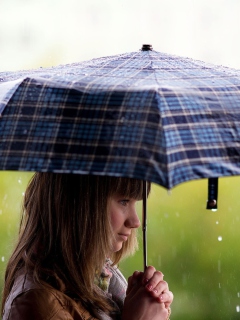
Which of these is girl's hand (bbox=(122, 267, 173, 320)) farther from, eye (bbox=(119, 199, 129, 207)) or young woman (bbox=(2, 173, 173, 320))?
eye (bbox=(119, 199, 129, 207))

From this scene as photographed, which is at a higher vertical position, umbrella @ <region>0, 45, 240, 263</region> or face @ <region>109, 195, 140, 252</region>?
umbrella @ <region>0, 45, 240, 263</region>

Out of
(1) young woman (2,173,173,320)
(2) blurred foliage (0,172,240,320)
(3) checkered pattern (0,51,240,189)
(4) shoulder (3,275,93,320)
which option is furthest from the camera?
(2) blurred foliage (0,172,240,320)

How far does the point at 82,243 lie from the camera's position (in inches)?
71.2

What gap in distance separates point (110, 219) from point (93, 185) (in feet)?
0.28

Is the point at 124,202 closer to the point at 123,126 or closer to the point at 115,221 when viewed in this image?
the point at 115,221

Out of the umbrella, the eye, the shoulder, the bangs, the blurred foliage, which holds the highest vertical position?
the umbrella

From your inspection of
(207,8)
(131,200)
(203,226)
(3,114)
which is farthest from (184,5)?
(3,114)

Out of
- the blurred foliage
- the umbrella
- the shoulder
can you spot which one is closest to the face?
the shoulder

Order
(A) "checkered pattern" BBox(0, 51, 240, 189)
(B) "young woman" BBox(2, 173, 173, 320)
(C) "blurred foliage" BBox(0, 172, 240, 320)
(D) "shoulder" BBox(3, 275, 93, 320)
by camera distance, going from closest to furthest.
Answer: (A) "checkered pattern" BBox(0, 51, 240, 189) < (D) "shoulder" BBox(3, 275, 93, 320) < (B) "young woman" BBox(2, 173, 173, 320) < (C) "blurred foliage" BBox(0, 172, 240, 320)

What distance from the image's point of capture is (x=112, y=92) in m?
1.46

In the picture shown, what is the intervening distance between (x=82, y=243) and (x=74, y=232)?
3cm

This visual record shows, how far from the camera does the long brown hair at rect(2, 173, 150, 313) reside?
5.88ft

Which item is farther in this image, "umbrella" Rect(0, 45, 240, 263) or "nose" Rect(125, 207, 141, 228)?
"nose" Rect(125, 207, 141, 228)

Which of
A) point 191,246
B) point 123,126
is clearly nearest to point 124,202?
point 123,126
